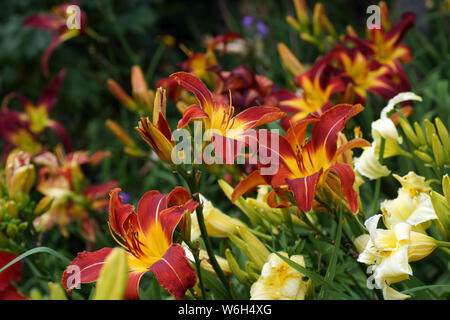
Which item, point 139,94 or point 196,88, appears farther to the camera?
point 139,94

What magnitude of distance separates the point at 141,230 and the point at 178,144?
0.48ft

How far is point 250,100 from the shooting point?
1061mm

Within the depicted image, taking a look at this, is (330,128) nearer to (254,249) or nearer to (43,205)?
(254,249)

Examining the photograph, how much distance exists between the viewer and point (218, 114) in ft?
2.60

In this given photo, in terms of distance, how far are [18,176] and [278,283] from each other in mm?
696

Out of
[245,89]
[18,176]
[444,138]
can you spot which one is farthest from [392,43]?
[18,176]

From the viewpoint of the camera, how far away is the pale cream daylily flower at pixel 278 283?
28.7 inches

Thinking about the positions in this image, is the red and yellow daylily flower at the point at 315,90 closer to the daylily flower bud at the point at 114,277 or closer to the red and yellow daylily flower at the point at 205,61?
the red and yellow daylily flower at the point at 205,61

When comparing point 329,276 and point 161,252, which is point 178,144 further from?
point 329,276

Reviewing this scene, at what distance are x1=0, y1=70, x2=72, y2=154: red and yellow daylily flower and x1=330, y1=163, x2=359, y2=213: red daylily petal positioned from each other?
122 cm

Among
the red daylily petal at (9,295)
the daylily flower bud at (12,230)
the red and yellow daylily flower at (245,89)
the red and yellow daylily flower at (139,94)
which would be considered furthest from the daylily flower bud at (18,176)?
the red and yellow daylily flower at (245,89)

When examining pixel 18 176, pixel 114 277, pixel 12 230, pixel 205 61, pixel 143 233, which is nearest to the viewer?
pixel 114 277

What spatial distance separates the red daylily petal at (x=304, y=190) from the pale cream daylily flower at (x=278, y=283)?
127mm
